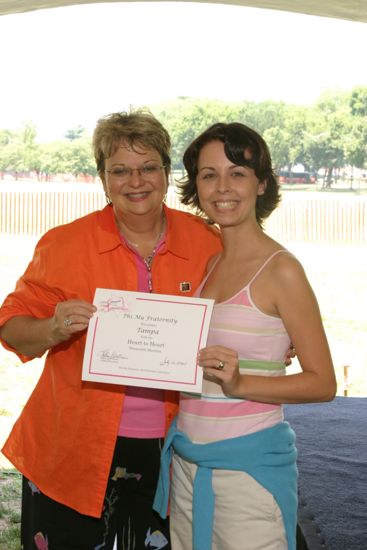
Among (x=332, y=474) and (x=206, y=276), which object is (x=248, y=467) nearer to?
(x=206, y=276)

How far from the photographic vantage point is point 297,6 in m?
3.62

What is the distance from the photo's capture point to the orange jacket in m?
2.07

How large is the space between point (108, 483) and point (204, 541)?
1.62 feet

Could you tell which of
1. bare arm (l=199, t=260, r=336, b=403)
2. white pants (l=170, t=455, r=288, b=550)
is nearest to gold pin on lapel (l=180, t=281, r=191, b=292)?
bare arm (l=199, t=260, r=336, b=403)

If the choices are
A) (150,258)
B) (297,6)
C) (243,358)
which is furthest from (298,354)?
(297,6)

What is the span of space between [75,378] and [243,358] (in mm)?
577

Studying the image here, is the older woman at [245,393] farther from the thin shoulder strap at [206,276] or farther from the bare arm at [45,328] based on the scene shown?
the bare arm at [45,328]

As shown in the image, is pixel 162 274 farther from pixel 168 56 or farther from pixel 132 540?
pixel 168 56

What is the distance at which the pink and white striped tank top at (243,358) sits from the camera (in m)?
1.75

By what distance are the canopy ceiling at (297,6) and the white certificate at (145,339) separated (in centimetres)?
216

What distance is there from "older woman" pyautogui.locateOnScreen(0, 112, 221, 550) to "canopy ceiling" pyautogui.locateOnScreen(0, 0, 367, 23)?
1.71 meters

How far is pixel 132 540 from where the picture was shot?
7.18 feet

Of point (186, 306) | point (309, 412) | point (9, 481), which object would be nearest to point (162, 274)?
point (186, 306)

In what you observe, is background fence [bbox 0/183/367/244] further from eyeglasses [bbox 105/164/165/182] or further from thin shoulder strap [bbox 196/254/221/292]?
thin shoulder strap [bbox 196/254/221/292]
